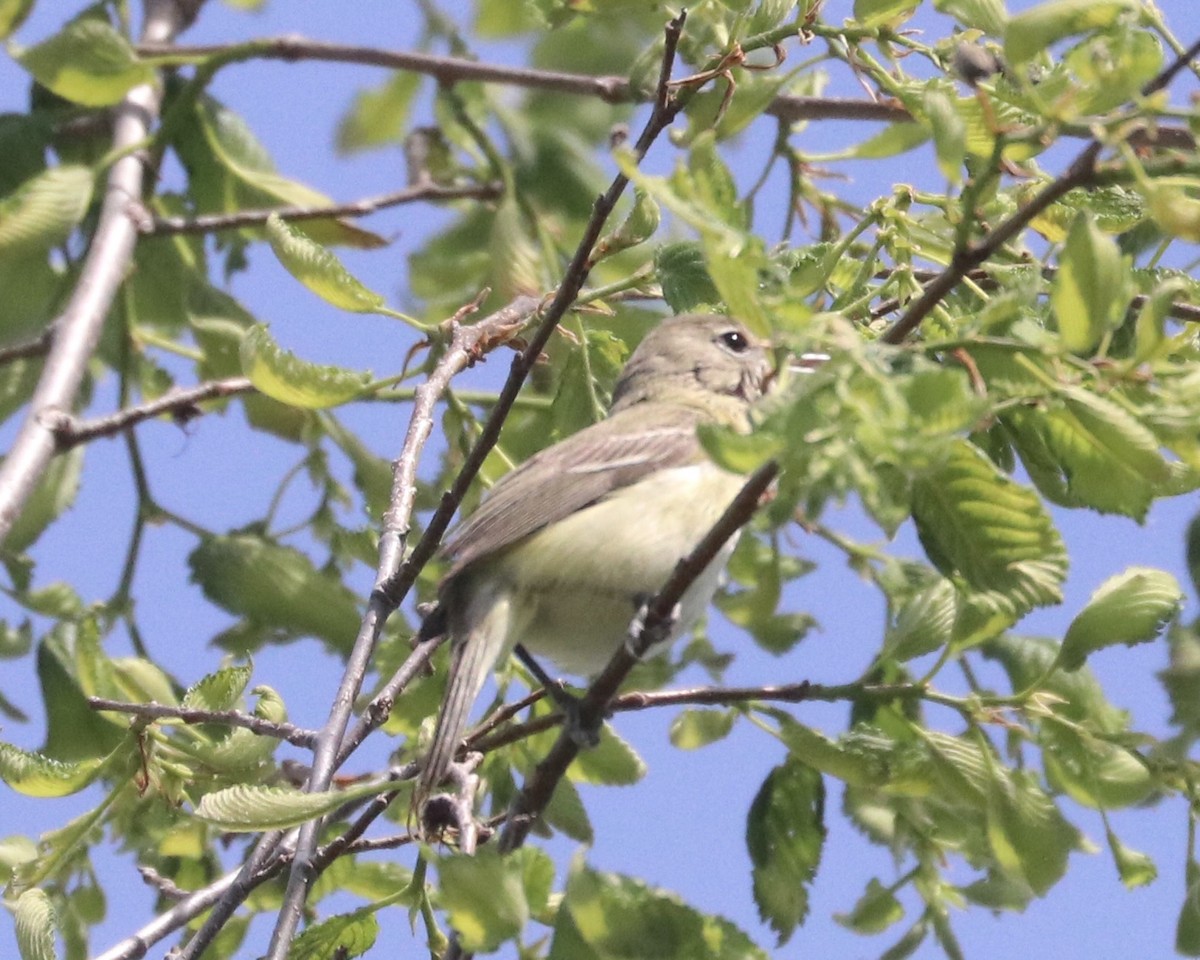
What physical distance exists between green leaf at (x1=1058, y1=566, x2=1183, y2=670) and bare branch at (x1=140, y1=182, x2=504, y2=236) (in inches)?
96.7

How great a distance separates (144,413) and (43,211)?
0.91 metres

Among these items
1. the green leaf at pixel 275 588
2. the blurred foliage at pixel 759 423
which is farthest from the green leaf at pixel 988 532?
the green leaf at pixel 275 588

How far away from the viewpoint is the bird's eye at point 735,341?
167 inches

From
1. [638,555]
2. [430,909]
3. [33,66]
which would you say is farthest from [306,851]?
[33,66]

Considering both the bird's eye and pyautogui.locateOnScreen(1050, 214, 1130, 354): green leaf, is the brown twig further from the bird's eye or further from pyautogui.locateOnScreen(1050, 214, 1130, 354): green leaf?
the bird's eye

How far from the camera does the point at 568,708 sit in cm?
272

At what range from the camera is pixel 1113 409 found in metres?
1.76

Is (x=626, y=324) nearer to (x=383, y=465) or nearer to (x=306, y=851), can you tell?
(x=383, y=465)

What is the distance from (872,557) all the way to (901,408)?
7.99ft

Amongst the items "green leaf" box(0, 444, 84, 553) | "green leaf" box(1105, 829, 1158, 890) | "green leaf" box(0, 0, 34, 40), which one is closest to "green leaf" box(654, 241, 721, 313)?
"green leaf" box(1105, 829, 1158, 890)

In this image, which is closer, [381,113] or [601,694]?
[601,694]

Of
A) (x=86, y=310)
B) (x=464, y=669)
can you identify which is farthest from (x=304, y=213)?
(x=464, y=669)

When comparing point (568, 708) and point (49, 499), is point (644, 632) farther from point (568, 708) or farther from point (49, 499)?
point (49, 499)

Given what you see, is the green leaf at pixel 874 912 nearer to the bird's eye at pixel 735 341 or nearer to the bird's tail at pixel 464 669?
the bird's tail at pixel 464 669
